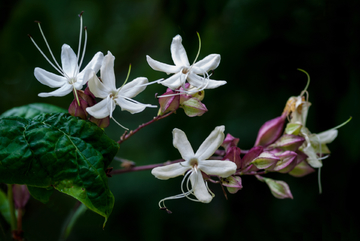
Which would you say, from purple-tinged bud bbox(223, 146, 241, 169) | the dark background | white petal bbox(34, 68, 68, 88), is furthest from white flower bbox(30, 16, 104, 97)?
the dark background

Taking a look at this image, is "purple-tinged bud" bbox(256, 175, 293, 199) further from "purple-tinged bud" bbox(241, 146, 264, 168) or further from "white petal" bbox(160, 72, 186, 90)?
"white petal" bbox(160, 72, 186, 90)

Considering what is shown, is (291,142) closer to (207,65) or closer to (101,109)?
(207,65)

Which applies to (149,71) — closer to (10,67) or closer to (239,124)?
(239,124)

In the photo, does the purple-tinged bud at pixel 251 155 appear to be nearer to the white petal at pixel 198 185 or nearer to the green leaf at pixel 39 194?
the white petal at pixel 198 185

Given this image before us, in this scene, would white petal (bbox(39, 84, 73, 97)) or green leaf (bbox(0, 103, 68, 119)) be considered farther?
green leaf (bbox(0, 103, 68, 119))

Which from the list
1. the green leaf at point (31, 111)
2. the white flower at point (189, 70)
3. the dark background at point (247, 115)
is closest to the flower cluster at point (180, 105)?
the white flower at point (189, 70)

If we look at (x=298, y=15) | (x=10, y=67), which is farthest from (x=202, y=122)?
(x=10, y=67)
